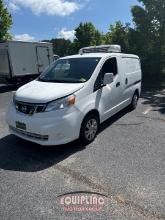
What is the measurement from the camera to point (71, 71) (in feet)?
20.5

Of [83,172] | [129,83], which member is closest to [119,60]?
[129,83]

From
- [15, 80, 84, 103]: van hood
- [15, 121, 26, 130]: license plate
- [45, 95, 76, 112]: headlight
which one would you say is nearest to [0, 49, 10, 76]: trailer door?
[15, 80, 84, 103]: van hood

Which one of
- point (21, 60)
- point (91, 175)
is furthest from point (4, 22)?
point (91, 175)

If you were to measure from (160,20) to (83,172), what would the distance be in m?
14.2

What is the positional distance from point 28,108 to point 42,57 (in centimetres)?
1215

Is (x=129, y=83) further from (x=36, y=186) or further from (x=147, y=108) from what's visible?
(x=36, y=186)

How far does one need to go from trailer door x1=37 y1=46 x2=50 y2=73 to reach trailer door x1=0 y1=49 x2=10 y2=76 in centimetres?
233

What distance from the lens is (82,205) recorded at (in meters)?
3.63

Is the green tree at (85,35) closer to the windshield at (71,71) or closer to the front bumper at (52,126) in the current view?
the windshield at (71,71)

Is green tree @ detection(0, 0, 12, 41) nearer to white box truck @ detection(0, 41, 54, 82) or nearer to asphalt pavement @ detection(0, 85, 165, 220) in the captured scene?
white box truck @ detection(0, 41, 54, 82)

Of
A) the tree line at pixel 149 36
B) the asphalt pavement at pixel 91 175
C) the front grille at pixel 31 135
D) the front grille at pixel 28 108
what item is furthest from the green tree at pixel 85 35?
the front grille at pixel 31 135

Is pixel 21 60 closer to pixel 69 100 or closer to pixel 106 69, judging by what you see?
pixel 106 69

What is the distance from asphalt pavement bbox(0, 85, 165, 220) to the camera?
3.49 m

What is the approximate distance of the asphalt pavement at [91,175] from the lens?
3.49 metres
